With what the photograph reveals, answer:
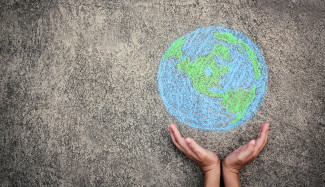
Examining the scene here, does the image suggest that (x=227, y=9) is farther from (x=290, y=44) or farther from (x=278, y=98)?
(x=278, y=98)

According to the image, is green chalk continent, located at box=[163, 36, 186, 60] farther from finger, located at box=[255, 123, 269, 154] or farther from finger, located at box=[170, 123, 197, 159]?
finger, located at box=[255, 123, 269, 154]

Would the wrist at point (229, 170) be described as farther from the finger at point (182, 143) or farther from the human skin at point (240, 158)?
the finger at point (182, 143)

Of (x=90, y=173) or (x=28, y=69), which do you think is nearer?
(x=90, y=173)

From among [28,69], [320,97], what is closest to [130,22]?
[28,69]

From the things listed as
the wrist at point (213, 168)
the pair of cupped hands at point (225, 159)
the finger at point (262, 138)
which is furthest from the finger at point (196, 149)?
the finger at point (262, 138)

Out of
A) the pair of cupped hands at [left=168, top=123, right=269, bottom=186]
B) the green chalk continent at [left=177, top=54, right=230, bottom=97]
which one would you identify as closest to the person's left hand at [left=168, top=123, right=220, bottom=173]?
the pair of cupped hands at [left=168, top=123, right=269, bottom=186]

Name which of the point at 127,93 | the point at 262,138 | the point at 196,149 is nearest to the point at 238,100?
the point at 262,138

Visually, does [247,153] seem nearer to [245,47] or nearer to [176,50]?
[245,47]
